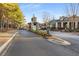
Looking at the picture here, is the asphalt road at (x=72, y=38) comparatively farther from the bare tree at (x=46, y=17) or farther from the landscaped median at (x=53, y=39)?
the bare tree at (x=46, y=17)

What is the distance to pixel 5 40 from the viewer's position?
23.4 feet

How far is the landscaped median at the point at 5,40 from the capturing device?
258 inches

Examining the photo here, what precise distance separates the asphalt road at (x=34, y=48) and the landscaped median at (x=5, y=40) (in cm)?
12

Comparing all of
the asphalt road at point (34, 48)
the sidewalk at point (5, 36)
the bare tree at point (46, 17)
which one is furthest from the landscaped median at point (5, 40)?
the bare tree at point (46, 17)

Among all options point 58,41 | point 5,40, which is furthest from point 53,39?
point 5,40

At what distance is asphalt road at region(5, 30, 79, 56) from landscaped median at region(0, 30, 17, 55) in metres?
0.12

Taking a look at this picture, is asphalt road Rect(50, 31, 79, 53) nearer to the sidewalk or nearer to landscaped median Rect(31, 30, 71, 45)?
landscaped median Rect(31, 30, 71, 45)

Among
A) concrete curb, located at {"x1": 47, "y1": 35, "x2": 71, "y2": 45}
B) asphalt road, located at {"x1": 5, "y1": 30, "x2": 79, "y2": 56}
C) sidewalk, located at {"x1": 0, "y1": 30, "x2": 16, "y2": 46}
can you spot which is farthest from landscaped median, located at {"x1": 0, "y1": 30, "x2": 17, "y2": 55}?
concrete curb, located at {"x1": 47, "y1": 35, "x2": 71, "y2": 45}

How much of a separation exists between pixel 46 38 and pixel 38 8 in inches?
33.0

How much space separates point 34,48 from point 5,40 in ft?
2.93

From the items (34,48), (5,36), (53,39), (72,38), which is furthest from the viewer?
(5,36)

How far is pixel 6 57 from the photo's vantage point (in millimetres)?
6184

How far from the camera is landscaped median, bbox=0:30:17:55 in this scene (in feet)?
21.5

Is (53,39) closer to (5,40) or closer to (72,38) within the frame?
(72,38)
